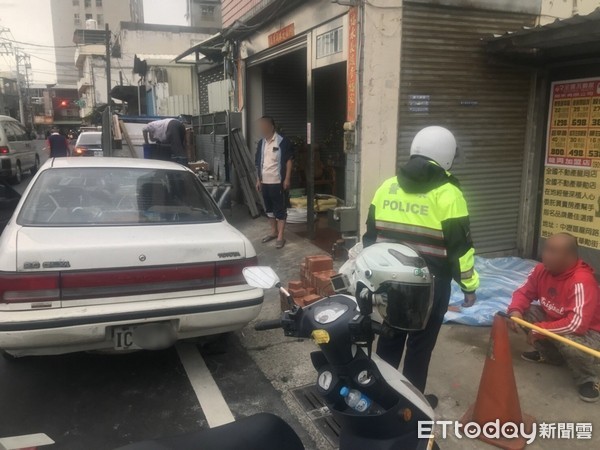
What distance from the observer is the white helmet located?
9.20 ft

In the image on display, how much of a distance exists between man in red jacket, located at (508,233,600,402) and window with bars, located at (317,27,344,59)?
377 centimetres

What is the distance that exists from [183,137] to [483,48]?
582 centimetres

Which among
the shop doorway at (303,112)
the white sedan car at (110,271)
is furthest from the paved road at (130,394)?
the shop doorway at (303,112)

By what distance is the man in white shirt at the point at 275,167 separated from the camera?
724cm

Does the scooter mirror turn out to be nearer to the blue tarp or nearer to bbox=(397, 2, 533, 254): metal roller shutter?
the blue tarp

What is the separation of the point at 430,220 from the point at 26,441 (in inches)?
107

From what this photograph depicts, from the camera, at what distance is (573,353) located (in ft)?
11.3

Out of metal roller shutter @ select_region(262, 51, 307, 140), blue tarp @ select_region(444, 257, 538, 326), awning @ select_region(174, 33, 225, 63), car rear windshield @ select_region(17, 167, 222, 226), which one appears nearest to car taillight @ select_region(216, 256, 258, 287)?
car rear windshield @ select_region(17, 167, 222, 226)

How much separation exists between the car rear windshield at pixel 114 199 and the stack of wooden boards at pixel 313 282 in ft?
3.56

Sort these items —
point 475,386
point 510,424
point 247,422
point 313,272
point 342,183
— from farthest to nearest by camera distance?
point 342,183 < point 313,272 < point 475,386 < point 510,424 < point 247,422

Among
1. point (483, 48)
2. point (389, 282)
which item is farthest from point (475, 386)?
point (483, 48)

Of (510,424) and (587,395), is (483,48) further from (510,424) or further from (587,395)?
(510,424)

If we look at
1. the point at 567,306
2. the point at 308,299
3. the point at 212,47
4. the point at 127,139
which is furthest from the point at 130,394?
the point at 127,139

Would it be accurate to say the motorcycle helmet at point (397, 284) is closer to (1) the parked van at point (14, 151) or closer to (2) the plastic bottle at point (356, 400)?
(2) the plastic bottle at point (356, 400)
